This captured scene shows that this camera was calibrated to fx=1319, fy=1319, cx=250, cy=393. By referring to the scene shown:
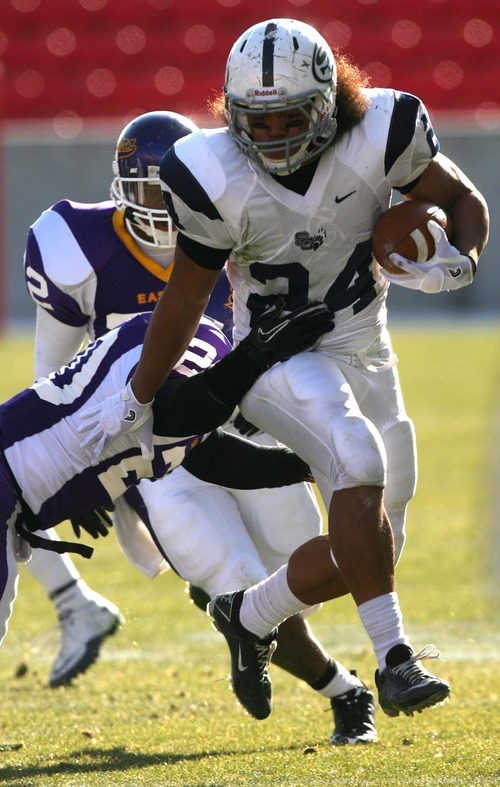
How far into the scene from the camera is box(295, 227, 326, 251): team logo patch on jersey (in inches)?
108

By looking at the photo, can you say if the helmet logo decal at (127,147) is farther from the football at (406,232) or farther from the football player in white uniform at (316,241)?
the football at (406,232)

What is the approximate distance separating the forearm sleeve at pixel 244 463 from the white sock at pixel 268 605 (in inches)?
9.9

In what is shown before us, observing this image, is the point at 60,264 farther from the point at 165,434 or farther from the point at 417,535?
the point at 417,535

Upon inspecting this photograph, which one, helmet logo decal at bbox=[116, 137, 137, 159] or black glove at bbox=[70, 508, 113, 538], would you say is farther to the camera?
helmet logo decal at bbox=[116, 137, 137, 159]

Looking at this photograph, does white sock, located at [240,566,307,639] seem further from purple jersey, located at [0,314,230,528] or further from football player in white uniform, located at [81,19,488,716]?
purple jersey, located at [0,314,230,528]

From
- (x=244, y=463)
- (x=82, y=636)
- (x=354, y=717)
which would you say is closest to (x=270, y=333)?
(x=244, y=463)

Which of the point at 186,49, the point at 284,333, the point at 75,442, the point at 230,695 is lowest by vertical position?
the point at 230,695

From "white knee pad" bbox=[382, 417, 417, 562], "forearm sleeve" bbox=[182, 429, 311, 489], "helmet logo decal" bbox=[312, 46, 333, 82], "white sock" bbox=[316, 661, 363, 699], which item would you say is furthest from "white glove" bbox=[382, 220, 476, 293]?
"white sock" bbox=[316, 661, 363, 699]

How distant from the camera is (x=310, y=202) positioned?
272 centimetres

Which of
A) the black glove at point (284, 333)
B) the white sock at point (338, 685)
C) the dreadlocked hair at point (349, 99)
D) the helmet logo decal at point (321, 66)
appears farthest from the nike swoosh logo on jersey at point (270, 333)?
the white sock at point (338, 685)

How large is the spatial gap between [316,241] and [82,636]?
1709 mm

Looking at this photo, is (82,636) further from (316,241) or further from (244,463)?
(316,241)

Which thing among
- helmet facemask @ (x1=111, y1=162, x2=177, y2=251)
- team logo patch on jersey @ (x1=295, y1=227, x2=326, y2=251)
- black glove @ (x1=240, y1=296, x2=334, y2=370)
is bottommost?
black glove @ (x1=240, y1=296, x2=334, y2=370)

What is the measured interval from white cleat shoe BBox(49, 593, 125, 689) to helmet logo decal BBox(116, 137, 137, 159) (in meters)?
1.36
